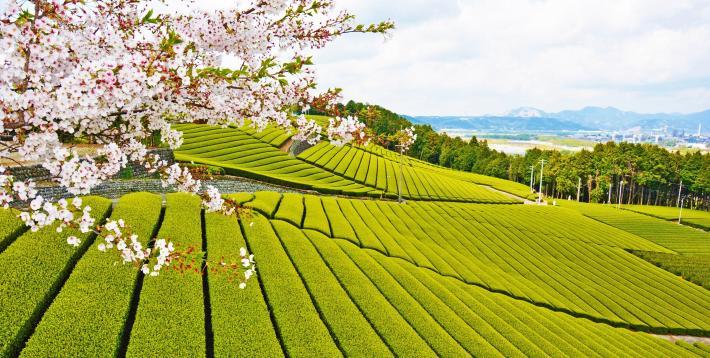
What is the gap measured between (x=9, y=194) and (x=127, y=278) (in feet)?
17.4

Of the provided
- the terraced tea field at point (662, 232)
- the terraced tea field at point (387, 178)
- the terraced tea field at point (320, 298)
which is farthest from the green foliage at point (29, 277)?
→ the terraced tea field at point (662, 232)

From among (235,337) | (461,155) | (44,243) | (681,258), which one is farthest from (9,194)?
(461,155)

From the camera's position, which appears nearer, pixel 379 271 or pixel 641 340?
pixel 379 271

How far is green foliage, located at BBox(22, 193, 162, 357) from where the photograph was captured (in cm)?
634

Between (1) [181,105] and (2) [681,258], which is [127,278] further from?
(2) [681,258]

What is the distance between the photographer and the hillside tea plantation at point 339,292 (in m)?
7.23

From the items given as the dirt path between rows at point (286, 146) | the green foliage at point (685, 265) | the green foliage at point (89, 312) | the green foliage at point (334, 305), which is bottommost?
the green foliage at point (685, 265)

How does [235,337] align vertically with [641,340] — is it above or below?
above

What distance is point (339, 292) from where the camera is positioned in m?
11.1

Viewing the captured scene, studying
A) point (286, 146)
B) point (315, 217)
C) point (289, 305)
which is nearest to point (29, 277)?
point (289, 305)

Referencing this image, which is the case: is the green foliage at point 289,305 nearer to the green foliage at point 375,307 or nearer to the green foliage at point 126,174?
the green foliage at point 375,307

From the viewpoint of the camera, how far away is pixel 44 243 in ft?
27.7

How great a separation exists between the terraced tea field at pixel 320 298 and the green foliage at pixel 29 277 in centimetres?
3

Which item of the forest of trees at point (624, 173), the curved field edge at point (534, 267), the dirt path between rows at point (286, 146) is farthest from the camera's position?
the forest of trees at point (624, 173)
